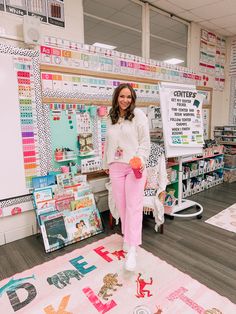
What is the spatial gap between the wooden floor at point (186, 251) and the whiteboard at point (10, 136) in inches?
22.8

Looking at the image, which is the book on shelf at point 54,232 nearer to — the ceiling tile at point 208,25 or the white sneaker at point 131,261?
the white sneaker at point 131,261

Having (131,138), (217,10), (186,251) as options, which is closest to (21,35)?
(131,138)

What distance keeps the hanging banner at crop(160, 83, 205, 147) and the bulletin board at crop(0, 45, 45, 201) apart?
1.37 metres

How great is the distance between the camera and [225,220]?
2736 millimetres

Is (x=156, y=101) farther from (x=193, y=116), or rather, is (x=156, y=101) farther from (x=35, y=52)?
(x=35, y=52)

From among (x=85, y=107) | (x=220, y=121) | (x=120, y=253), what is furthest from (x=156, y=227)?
(x=220, y=121)

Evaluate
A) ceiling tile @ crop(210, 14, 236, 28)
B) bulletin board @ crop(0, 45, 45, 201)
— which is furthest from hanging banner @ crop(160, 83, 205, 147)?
ceiling tile @ crop(210, 14, 236, 28)

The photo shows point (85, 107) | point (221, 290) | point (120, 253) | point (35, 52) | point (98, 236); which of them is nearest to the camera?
point (221, 290)

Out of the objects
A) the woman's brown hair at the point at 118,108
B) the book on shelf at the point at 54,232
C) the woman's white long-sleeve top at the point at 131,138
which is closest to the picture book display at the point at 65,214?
the book on shelf at the point at 54,232

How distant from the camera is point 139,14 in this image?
339 centimetres

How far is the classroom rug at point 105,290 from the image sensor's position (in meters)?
1.48

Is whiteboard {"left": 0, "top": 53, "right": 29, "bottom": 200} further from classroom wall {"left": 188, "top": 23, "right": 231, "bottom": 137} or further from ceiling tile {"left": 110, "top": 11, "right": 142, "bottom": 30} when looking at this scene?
classroom wall {"left": 188, "top": 23, "right": 231, "bottom": 137}

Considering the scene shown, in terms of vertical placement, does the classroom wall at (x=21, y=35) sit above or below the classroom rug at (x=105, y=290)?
above

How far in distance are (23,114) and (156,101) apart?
2012 millimetres
